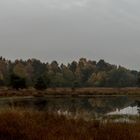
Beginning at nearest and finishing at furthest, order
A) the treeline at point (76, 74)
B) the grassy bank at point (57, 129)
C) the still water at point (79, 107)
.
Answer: the grassy bank at point (57, 129) → the still water at point (79, 107) → the treeline at point (76, 74)

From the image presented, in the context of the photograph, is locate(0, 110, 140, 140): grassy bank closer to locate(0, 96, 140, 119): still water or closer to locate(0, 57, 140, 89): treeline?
locate(0, 96, 140, 119): still water

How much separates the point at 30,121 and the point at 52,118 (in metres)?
1.67

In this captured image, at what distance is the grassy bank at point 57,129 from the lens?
11.6 m

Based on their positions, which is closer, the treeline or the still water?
the still water

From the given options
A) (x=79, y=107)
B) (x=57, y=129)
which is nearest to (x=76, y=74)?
(x=79, y=107)

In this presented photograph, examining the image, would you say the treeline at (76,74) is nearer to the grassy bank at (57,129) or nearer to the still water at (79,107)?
the still water at (79,107)

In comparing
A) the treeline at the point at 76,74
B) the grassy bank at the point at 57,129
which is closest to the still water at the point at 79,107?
the grassy bank at the point at 57,129

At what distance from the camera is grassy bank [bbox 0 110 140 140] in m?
11.6

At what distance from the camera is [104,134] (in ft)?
39.8

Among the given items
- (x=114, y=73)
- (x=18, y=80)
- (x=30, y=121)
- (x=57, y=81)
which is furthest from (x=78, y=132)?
(x=114, y=73)

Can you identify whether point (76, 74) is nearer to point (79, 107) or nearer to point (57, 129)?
point (79, 107)

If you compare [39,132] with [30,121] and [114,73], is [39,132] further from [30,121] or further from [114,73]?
[114,73]

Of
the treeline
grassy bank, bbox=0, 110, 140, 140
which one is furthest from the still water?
the treeline

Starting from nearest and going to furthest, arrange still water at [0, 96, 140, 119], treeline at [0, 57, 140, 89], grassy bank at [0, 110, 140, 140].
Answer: grassy bank at [0, 110, 140, 140] < still water at [0, 96, 140, 119] < treeline at [0, 57, 140, 89]
